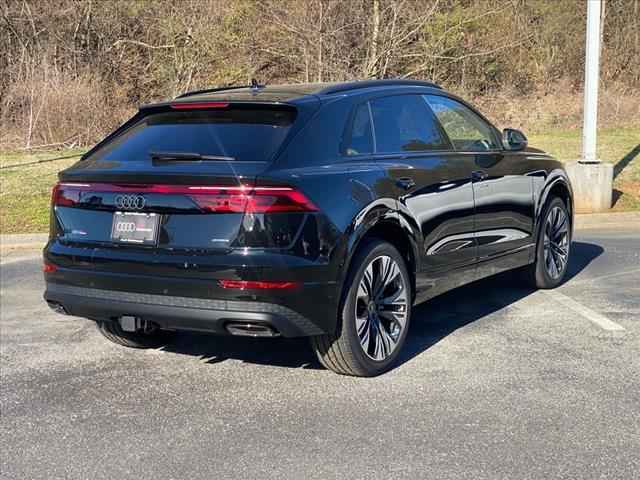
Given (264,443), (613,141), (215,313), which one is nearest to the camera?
(264,443)

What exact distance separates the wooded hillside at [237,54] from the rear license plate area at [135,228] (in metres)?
15.3

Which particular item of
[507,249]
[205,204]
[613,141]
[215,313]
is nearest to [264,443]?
[215,313]

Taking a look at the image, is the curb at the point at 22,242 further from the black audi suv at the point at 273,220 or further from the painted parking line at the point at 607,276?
the painted parking line at the point at 607,276

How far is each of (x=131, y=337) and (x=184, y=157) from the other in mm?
1702

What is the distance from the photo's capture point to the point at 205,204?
4.08m

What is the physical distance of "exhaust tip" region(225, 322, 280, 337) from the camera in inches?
163

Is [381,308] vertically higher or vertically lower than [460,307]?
higher

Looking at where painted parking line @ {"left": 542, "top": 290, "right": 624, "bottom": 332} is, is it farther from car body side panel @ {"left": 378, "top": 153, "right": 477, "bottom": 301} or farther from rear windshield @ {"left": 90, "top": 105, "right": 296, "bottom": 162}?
rear windshield @ {"left": 90, "top": 105, "right": 296, "bottom": 162}

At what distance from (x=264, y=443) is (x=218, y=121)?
6.05 ft

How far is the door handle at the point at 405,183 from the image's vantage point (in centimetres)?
484

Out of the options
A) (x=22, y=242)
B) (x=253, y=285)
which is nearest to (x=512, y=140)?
(x=253, y=285)

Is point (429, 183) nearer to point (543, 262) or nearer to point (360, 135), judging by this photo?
point (360, 135)

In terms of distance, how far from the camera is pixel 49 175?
14.5 m

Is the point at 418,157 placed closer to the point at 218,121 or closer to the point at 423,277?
the point at 423,277
